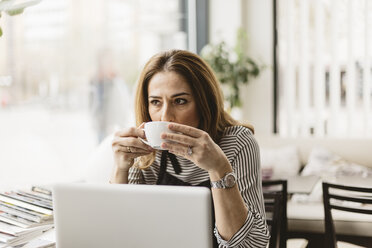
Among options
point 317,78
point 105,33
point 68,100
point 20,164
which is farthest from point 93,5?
point 317,78

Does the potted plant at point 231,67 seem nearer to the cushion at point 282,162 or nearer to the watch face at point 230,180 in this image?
the cushion at point 282,162

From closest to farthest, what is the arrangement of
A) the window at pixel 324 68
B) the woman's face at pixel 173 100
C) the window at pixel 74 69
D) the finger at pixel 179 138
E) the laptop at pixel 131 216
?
the laptop at pixel 131 216 < the finger at pixel 179 138 < the woman's face at pixel 173 100 < the window at pixel 324 68 < the window at pixel 74 69

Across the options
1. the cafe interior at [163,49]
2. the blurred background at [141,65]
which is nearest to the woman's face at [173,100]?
the cafe interior at [163,49]

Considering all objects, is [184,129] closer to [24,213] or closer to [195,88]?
[195,88]

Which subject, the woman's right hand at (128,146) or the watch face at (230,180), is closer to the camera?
the watch face at (230,180)

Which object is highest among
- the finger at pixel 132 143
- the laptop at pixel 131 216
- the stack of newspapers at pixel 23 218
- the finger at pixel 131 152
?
the finger at pixel 132 143

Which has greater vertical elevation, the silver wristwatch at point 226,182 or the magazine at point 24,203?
the silver wristwatch at point 226,182

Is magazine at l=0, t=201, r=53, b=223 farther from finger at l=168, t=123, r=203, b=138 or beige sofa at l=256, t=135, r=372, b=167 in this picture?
beige sofa at l=256, t=135, r=372, b=167

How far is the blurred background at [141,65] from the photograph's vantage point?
459 centimetres

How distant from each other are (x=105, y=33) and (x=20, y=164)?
173cm

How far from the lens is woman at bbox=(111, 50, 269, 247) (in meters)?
1.12

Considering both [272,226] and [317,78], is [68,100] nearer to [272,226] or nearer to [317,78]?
[317,78]

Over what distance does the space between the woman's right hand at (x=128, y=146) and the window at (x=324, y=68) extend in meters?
3.63

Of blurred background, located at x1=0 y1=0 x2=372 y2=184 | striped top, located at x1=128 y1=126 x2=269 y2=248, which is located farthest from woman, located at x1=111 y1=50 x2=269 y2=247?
blurred background, located at x1=0 y1=0 x2=372 y2=184
